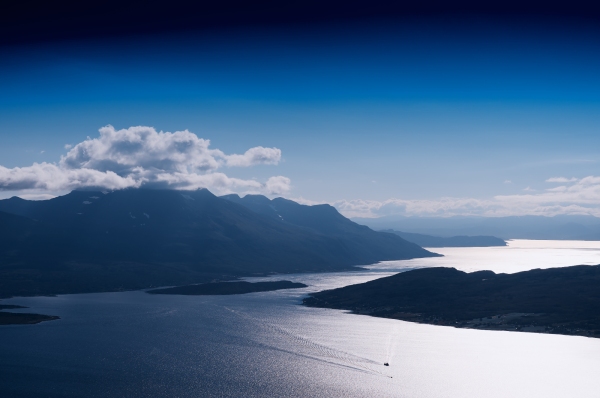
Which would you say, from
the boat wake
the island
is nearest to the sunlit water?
the boat wake

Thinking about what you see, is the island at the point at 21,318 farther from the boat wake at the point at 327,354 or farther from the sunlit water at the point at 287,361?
the boat wake at the point at 327,354

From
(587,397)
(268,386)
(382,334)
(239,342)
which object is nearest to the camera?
(587,397)

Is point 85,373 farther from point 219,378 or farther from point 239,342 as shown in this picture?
point 239,342

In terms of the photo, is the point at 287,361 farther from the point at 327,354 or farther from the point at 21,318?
the point at 21,318

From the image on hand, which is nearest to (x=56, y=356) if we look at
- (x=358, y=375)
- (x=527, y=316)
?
(x=358, y=375)

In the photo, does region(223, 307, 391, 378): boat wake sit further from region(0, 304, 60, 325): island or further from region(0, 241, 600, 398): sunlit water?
region(0, 304, 60, 325): island

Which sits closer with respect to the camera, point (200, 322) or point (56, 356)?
point (56, 356)

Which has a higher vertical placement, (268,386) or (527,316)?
(527,316)

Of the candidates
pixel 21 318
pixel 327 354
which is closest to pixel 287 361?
pixel 327 354

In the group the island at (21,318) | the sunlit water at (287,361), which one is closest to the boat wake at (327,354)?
the sunlit water at (287,361)
